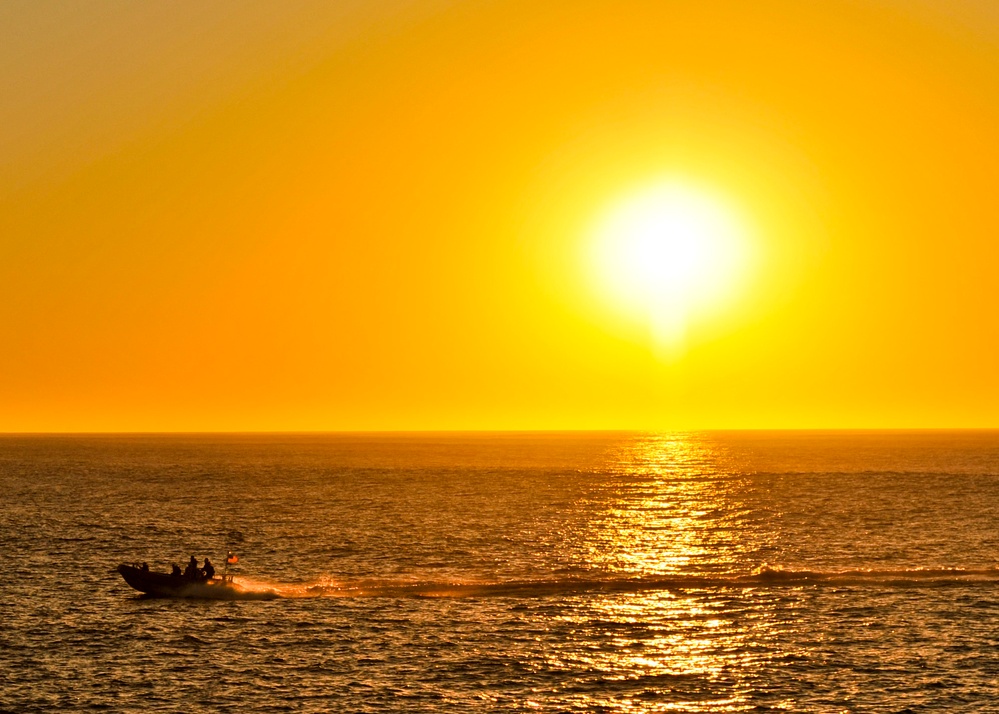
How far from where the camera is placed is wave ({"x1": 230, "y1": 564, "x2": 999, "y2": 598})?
89750 mm

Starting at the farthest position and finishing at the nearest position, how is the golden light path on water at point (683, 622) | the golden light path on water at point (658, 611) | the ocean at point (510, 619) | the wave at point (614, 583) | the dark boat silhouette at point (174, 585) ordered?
1. the wave at point (614, 583)
2. the dark boat silhouette at point (174, 585)
3. the golden light path on water at point (683, 622)
4. the golden light path on water at point (658, 611)
5. the ocean at point (510, 619)

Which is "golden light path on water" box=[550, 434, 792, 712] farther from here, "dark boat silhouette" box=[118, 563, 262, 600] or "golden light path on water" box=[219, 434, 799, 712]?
"dark boat silhouette" box=[118, 563, 262, 600]

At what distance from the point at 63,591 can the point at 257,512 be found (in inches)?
2923

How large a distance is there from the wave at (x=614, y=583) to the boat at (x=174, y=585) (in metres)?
2.12

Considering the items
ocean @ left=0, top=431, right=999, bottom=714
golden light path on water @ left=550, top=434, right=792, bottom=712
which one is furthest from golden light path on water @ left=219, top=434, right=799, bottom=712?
ocean @ left=0, top=431, right=999, bottom=714

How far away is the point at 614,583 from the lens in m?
96.1

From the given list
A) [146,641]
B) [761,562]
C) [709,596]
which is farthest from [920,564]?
[146,641]

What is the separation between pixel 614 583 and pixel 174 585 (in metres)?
37.1

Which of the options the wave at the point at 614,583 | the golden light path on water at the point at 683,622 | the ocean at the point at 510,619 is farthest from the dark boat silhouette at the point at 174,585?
the golden light path on water at the point at 683,622

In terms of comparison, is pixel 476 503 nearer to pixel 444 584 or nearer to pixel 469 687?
pixel 444 584

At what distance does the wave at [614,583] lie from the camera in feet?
294

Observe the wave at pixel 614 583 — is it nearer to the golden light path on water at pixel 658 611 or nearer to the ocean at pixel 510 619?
the golden light path on water at pixel 658 611

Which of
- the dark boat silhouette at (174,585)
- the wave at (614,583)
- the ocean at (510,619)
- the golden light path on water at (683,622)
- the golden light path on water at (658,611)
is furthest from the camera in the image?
the wave at (614,583)

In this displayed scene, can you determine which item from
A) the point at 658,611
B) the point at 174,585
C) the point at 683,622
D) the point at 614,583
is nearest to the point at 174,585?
the point at 174,585
